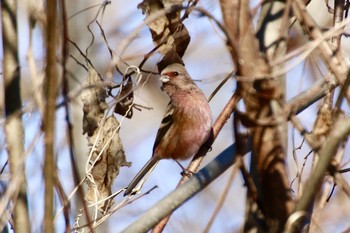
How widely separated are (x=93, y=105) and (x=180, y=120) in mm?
1756

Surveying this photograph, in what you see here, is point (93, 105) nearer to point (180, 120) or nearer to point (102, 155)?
point (102, 155)

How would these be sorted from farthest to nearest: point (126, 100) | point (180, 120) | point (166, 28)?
point (180, 120) < point (126, 100) < point (166, 28)

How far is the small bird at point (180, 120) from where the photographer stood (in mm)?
4457

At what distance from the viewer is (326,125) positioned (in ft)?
6.77

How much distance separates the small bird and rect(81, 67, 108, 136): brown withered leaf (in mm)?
1386

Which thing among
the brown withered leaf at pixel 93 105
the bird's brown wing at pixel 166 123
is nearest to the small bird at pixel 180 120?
the bird's brown wing at pixel 166 123

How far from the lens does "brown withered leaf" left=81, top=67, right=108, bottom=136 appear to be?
116 inches

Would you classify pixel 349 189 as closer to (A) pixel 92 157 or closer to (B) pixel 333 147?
(B) pixel 333 147

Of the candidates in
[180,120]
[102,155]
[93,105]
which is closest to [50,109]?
[93,105]

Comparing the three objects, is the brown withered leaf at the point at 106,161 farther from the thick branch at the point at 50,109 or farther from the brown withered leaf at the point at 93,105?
the thick branch at the point at 50,109

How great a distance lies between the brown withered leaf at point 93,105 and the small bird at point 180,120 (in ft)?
4.55

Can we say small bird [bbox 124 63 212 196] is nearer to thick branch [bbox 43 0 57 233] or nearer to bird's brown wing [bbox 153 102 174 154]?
bird's brown wing [bbox 153 102 174 154]

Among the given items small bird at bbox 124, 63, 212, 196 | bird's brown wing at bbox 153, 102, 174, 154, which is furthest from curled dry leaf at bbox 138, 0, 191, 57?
bird's brown wing at bbox 153, 102, 174, 154

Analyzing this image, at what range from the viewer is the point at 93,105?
2.95 metres
